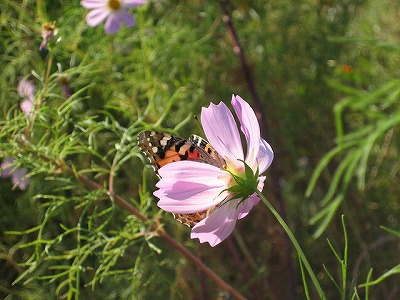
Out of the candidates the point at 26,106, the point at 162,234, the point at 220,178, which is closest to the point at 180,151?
the point at 220,178

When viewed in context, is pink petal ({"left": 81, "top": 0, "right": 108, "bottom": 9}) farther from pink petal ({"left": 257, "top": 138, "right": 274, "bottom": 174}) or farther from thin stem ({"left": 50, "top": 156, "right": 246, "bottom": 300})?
pink petal ({"left": 257, "top": 138, "right": 274, "bottom": 174})

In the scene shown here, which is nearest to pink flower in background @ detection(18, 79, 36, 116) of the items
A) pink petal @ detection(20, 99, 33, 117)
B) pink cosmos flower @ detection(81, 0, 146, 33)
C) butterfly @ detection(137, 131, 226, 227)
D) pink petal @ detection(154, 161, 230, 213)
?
pink petal @ detection(20, 99, 33, 117)

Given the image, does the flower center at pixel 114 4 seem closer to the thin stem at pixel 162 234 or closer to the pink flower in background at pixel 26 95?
the pink flower in background at pixel 26 95

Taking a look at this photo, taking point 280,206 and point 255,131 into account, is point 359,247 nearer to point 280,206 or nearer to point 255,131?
point 280,206

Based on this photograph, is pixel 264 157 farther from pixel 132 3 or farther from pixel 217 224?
pixel 132 3

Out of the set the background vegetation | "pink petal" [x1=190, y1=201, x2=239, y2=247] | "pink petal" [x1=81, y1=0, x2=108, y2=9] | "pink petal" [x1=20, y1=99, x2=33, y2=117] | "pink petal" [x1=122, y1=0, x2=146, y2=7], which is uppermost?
"pink petal" [x1=190, y1=201, x2=239, y2=247]

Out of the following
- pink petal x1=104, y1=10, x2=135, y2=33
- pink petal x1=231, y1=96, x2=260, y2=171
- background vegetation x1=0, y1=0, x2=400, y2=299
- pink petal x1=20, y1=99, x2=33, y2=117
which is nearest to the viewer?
pink petal x1=231, y1=96, x2=260, y2=171

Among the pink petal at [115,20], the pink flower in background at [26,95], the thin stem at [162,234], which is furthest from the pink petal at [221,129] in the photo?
the pink petal at [115,20]
